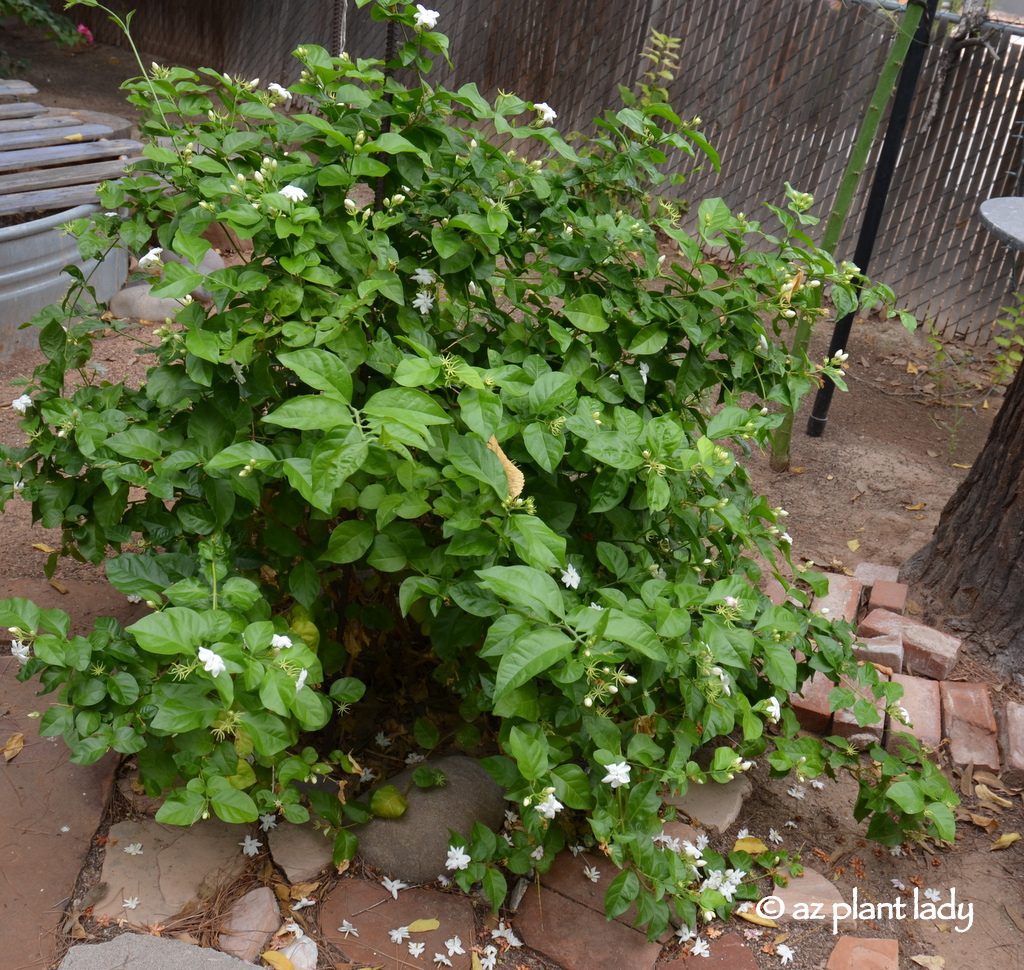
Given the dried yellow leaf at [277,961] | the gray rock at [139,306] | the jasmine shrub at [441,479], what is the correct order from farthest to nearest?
the gray rock at [139,306], the dried yellow leaf at [277,961], the jasmine shrub at [441,479]

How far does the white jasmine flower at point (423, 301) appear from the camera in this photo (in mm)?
2152

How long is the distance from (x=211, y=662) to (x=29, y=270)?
384cm

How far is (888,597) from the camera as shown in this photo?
3.31m

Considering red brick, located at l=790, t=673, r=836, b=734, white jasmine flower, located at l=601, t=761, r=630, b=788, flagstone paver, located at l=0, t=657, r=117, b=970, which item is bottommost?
flagstone paver, located at l=0, t=657, r=117, b=970

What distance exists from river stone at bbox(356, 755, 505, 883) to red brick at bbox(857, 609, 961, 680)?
1.41 m

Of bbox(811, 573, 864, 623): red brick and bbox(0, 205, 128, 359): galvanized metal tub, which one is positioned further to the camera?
bbox(0, 205, 128, 359): galvanized metal tub

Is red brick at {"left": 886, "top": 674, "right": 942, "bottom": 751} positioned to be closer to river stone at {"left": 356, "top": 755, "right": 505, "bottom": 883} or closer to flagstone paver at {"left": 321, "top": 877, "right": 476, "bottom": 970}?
river stone at {"left": 356, "top": 755, "right": 505, "bottom": 883}

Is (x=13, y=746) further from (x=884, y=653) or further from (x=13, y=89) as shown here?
(x=13, y=89)

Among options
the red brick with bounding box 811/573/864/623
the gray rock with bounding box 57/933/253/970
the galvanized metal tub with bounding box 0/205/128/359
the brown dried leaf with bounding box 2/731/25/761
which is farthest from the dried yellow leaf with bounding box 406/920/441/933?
the galvanized metal tub with bounding box 0/205/128/359

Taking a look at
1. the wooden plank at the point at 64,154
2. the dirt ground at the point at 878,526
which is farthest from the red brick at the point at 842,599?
the wooden plank at the point at 64,154

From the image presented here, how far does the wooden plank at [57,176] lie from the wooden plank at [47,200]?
0.04 m

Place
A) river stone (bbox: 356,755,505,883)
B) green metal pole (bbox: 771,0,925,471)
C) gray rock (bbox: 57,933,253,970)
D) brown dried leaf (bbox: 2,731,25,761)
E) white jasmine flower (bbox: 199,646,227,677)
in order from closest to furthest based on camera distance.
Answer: white jasmine flower (bbox: 199,646,227,677)
gray rock (bbox: 57,933,253,970)
river stone (bbox: 356,755,505,883)
brown dried leaf (bbox: 2,731,25,761)
green metal pole (bbox: 771,0,925,471)

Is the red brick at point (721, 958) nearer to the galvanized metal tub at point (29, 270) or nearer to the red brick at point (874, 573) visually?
the red brick at point (874, 573)

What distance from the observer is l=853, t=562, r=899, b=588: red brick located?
3.51 meters
